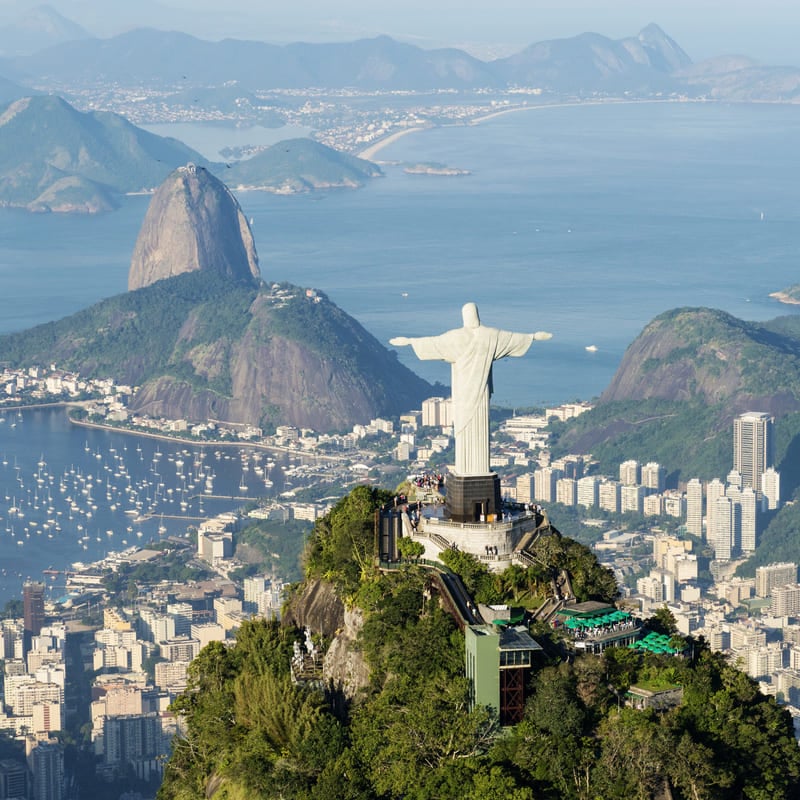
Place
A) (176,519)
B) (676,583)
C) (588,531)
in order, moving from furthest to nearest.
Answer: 1. (176,519)
2. (588,531)
3. (676,583)

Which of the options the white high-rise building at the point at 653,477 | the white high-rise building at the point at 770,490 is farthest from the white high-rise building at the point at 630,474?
the white high-rise building at the point at 770,490

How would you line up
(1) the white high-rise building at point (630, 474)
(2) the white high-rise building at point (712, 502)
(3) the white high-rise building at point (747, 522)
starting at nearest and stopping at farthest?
(3) the white high-rise building at point (747, 522), (2) the white high-rise building at point (712, 502), (1) the white high-rise building at point (630, 474)

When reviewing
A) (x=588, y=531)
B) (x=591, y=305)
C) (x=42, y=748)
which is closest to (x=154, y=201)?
(x=591, y=305)

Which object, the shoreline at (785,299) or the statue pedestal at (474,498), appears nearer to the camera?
the statue pedestal at (474,498)

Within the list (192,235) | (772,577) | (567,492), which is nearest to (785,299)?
(192,235)

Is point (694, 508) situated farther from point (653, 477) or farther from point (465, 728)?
point (465, 728)

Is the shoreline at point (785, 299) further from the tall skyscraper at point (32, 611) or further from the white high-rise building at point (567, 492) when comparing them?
the tall skyscraper at point (32, 611)

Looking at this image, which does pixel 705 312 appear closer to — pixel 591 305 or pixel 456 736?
pixel 591 305
